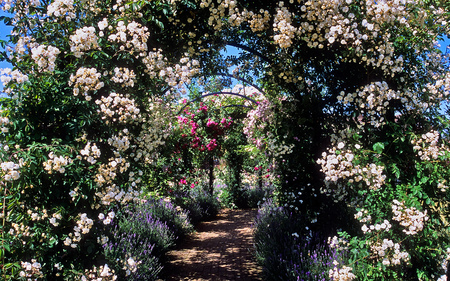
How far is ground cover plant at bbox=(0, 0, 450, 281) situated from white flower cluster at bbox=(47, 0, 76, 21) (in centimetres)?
1

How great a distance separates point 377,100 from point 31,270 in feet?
10.6

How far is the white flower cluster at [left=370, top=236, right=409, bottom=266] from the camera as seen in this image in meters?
2.59

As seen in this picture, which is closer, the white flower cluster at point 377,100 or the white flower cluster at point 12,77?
the white flower cluster at point 12,77

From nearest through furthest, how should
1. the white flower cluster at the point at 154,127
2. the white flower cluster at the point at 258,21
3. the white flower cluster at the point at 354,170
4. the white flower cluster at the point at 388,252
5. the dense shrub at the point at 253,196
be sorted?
→ the white flower cluster at the point at 388,252, the white flower cluster at the point at 354,170, the white flower cluster at the point at 258,21, the white flower cluster at the point at 154,127, the dense shrub at the point at 253,196

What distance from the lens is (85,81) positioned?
2355 millimetres

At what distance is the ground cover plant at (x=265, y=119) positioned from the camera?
229cm

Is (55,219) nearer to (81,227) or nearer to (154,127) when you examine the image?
(81,227)

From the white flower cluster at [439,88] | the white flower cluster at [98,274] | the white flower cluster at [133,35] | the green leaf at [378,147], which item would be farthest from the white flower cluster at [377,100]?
the white flower cluster at [98,274]

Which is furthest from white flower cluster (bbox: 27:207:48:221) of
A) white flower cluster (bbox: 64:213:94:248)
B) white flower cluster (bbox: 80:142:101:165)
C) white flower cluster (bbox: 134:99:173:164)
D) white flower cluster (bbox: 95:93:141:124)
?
white flower cluster (bbox: 134:99:173:164)

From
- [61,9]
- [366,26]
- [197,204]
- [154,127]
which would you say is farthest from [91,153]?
[197,204]

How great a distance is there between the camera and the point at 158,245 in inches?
181

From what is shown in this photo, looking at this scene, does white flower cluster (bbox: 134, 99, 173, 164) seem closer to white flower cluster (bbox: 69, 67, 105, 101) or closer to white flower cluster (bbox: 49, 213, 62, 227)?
white flower cluster (bbox: 69, 67, 105, 101)

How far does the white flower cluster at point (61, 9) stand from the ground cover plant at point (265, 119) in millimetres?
13

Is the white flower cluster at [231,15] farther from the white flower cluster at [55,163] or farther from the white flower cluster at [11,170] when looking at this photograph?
the white flower cluster at [11,170]
